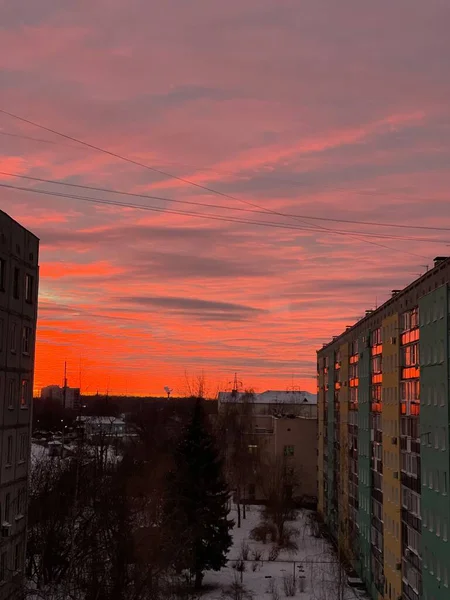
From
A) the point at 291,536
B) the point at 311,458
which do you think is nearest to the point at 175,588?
the point at 291,536

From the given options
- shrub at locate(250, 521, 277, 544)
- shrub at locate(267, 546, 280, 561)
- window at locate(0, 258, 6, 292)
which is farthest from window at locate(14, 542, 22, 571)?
shrub at locate(250, 521, 277, 544)

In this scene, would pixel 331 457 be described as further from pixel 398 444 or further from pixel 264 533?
pixel 398 444

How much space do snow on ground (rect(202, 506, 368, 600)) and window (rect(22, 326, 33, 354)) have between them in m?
22.3

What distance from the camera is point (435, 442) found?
33438 mm

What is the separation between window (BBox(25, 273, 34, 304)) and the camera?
111 feet

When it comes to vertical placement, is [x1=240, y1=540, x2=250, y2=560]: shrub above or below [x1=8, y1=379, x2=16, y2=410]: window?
below

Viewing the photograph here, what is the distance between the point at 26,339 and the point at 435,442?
1946 centimetres

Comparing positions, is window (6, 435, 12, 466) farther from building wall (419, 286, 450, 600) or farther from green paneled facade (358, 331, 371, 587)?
green paneled facade (358, 331, 371, 587)

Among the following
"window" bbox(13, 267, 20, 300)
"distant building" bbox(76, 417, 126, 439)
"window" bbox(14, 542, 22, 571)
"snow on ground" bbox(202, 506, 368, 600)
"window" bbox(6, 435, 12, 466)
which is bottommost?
"snow on ground" bbox(202, 506, 368, 600)

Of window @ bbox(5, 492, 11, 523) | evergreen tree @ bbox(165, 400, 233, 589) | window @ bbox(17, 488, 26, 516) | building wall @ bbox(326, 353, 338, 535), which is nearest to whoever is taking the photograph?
window @ bbox(5, 492, 11, 523)

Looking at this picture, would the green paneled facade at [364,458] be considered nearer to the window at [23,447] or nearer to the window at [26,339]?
the window at [23,447]

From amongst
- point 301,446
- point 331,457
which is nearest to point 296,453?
point 301,446

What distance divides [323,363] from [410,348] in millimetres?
41491

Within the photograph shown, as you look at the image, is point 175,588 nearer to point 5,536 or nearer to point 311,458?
point 5,536
